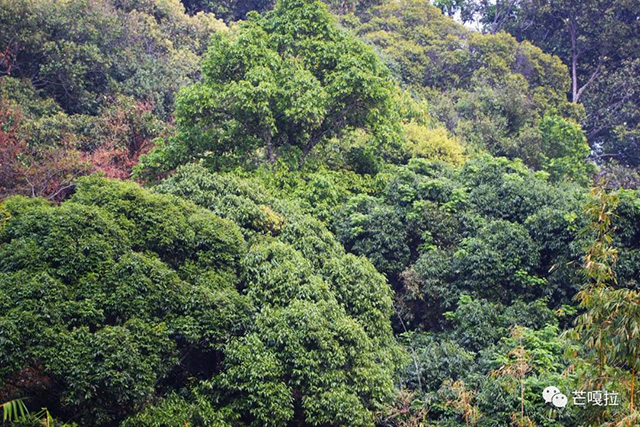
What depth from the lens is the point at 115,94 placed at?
63.0 feet

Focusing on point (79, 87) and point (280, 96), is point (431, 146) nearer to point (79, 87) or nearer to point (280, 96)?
point (280, 96)

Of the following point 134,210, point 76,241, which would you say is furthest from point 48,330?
point 134,210

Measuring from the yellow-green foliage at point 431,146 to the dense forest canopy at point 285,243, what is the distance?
0.06 metres

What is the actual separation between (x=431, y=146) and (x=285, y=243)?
25.0 feet

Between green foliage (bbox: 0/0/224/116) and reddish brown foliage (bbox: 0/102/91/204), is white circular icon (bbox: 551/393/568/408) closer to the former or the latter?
reddish brown foliage (bbox: 0/102/91/204)

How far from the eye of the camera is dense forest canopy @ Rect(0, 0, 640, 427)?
7.63m

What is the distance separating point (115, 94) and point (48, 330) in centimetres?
1274

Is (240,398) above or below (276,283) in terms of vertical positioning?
below

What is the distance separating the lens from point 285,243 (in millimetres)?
10914

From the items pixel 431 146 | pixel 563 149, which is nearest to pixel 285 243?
pixel 431 146

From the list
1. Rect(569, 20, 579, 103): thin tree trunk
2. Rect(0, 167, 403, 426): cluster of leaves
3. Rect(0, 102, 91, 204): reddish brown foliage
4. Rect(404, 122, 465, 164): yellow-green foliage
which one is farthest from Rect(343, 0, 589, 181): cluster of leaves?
Rect(0, 167, 403, 426): cluster of leaves

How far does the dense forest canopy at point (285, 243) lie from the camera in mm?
7633

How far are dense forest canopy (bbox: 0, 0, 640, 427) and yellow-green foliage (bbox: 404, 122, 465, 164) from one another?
6cm

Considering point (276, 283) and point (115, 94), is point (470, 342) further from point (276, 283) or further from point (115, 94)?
point (115, 94)
